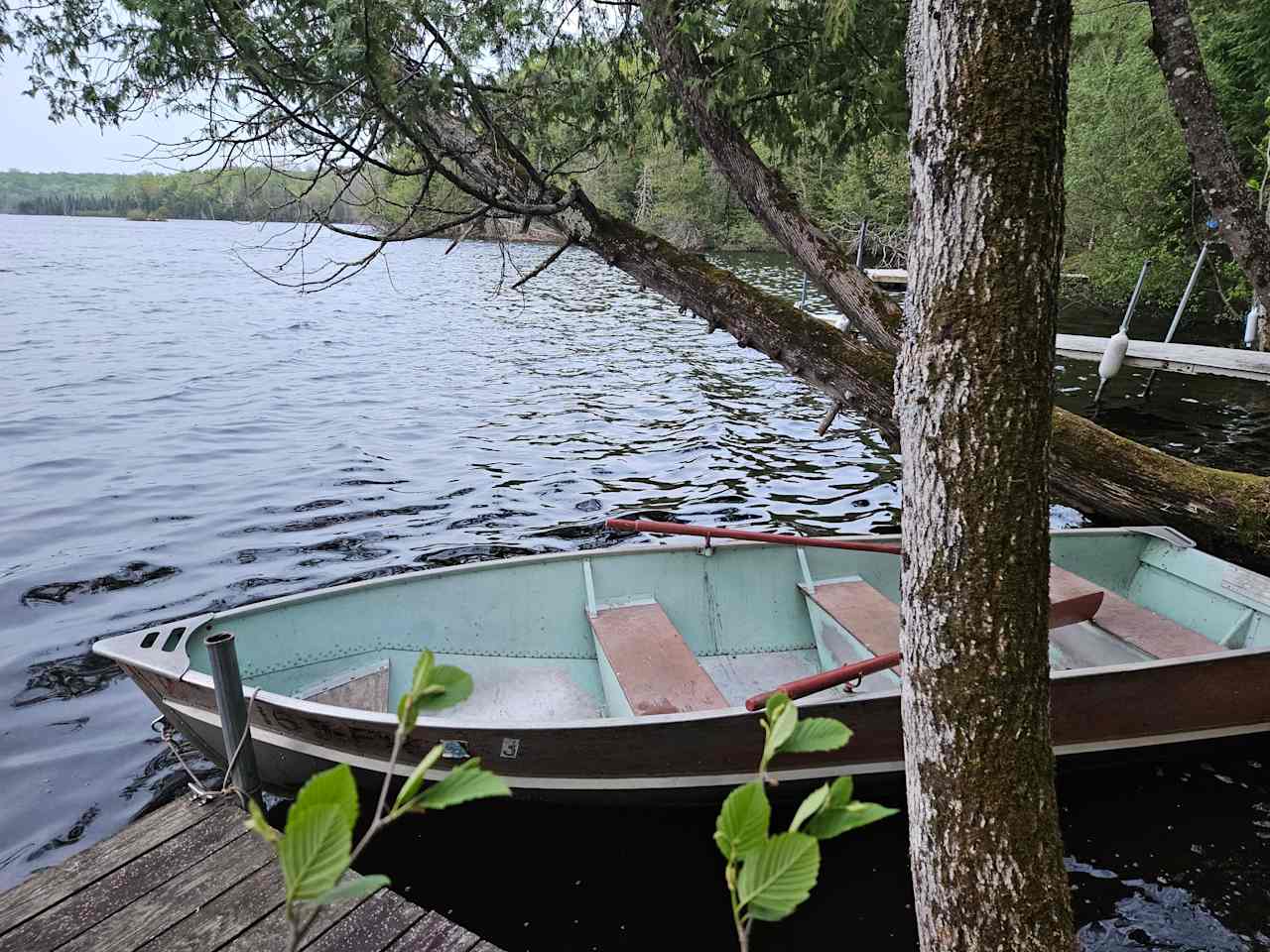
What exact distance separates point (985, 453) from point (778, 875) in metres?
1.25

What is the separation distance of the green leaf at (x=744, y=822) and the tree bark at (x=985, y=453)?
3.75 feet

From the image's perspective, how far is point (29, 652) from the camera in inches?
261

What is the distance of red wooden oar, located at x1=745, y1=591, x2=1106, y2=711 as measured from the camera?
153 inches

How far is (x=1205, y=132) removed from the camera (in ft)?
20.8

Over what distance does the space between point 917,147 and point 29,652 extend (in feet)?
24.1

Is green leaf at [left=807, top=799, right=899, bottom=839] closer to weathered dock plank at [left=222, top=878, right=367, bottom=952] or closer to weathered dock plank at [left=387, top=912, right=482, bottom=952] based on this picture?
weathered dock plank at [left=387, top=912, right=482, bottom=952]

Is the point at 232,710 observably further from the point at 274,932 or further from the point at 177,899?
the point at 274,932

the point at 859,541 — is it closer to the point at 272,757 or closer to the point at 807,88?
the point at 807,88

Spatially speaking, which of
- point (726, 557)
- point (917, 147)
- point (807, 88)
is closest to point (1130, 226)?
point (807, 88)

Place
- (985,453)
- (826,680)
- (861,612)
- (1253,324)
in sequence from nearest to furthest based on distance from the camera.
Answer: (985,453) → (826,680) → (861,612) → (1253,324)

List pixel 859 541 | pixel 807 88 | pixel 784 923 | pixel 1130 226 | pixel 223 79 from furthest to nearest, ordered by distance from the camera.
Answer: pixel 1130 226 → pixel 807 88 → pixel 859 541 → pixel 223 79 → pixel 784 923

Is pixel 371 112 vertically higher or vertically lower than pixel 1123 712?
higher

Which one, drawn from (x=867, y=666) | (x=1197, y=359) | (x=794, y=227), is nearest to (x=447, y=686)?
(x=867, y=666)

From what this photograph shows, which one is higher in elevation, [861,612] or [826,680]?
[826,680]
